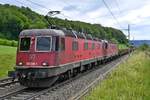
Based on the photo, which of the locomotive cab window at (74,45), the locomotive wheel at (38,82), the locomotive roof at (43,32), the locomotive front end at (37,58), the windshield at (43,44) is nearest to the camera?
the locomotive front end at (37,58)

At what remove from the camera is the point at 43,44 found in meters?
18.4

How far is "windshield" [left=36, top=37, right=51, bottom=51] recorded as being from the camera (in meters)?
18.3

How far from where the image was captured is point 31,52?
59.9ft

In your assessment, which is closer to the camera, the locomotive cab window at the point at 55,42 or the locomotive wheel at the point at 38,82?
the locomotive wheel at the point at 38,82

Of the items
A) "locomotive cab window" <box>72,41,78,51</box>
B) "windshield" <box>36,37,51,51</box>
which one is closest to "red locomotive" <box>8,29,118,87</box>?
"windshield" <box>36,37,51,51</box>

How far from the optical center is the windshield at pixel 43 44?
18.3m

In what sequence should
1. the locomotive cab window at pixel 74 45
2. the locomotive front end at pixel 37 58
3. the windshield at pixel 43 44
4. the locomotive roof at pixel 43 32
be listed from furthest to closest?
the locomotive cab window at pixel 74 45
the locomotive roof at pixel 43 32
the windshield at pixel 43 44
the locomotive front end at pixel 37 58

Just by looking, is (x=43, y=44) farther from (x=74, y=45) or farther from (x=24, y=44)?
(x=74, y=45)

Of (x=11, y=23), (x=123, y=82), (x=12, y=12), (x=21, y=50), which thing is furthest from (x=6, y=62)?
(x=12, y=12)

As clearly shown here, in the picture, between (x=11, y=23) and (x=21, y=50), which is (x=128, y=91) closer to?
(x=21, y=50)

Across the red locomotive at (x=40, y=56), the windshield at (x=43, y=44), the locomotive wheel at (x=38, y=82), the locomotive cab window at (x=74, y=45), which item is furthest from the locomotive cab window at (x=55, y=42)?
the locomotive cab window at (x=74, y=45)

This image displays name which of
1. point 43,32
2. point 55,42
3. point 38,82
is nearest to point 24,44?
point 43,32

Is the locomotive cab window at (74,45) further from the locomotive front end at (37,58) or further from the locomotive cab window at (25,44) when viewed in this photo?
the locomotive cab window at (25,44)

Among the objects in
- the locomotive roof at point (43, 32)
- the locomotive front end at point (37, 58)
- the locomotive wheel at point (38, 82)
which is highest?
the locomotive roof at point (43, 32)
